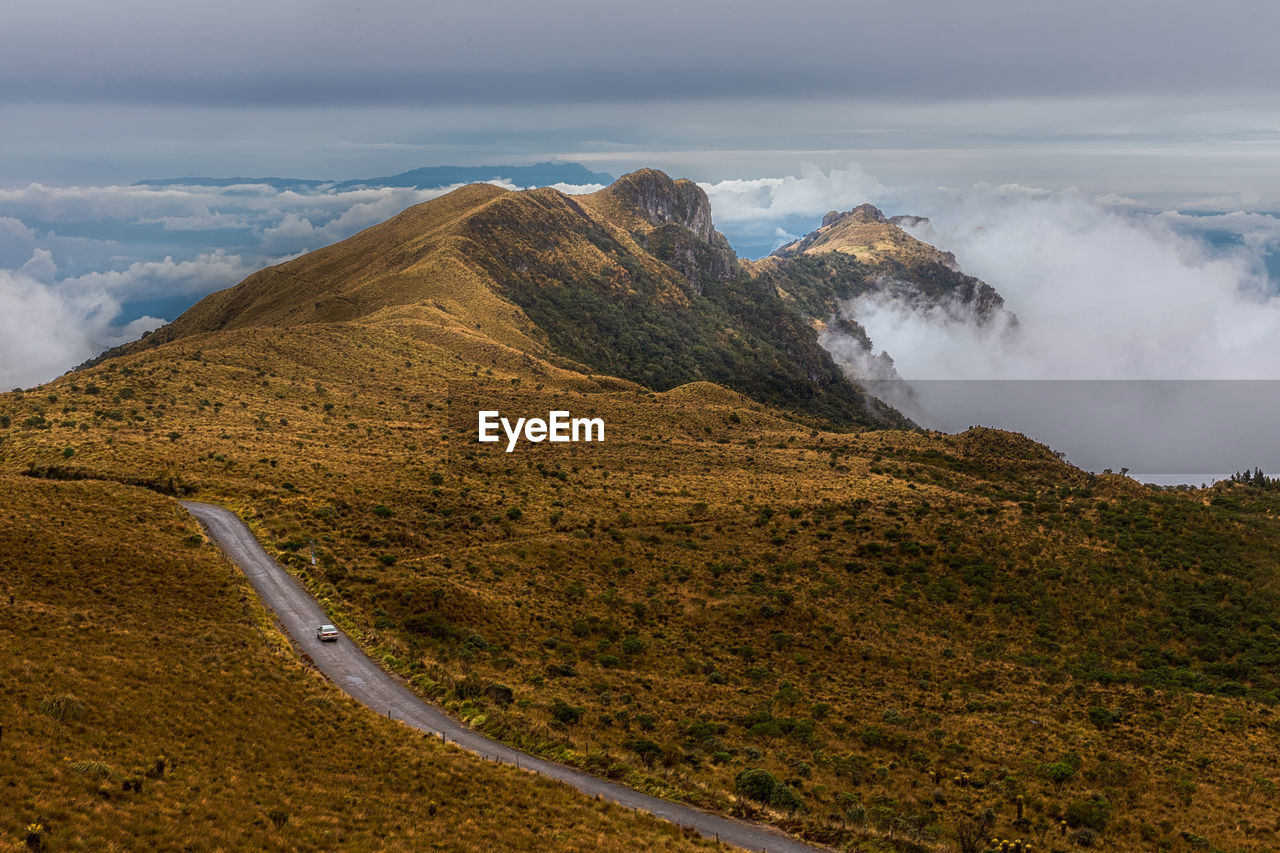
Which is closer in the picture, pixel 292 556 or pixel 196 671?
pixel 196 671

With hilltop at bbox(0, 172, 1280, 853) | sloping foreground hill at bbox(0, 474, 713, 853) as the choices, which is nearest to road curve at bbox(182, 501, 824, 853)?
hilltop at bbox(0, 172, 1280, 853)

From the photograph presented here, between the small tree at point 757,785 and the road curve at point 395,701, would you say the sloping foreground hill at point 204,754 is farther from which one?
the small tree at point 757,785

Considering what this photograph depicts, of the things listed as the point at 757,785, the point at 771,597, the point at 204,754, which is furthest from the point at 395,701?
the point at 771,597

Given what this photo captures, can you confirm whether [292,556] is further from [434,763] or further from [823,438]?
[823,438]

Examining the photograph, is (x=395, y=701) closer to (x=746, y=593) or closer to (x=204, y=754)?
(x=204, y=754)

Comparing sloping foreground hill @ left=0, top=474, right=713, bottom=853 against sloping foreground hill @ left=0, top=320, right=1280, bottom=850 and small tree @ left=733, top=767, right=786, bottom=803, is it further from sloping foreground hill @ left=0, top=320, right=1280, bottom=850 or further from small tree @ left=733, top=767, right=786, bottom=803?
small tree @ left=733, top=767, right=786, bottom=803

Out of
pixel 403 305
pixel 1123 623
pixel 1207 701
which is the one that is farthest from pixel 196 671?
pixel 403 305

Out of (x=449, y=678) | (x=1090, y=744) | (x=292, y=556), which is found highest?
(x=292, y=556)
